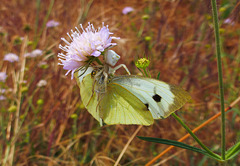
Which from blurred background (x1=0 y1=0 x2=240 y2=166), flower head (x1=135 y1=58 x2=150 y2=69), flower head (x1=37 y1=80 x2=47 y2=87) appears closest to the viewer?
flower head (x1=135 y1=58 x2=150 y2=69)

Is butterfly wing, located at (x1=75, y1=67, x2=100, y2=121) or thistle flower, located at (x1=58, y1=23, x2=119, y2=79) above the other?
thistle flower, located at (x1=58, y1=23, x2=119, y2=79)

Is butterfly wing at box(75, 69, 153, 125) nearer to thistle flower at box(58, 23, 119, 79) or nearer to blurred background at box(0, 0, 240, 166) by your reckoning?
thistle flower at box(58, 23, 119, 79)

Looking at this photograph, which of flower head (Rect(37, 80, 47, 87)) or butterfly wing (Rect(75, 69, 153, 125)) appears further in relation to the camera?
flower head (Rect(37, 80, 47, 87))

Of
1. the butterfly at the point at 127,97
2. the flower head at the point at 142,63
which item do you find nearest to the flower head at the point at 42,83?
the butterfly at the point at 127,97

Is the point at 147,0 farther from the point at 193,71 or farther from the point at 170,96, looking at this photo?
the point at 170,96

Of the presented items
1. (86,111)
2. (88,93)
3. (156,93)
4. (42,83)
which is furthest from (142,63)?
(42,83)

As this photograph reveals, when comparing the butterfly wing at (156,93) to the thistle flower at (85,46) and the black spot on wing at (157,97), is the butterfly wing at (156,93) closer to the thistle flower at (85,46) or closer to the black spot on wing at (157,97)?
the black spot on wing at (157,97)

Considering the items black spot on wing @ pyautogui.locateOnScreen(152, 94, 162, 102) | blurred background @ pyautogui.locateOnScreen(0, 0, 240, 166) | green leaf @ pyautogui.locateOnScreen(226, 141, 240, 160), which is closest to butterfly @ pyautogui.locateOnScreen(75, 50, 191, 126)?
black spot on wing @ pyautogui.locateOnScreen(152, 94, 162, 102)

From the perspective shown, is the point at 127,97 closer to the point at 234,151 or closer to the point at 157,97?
the point at 157,97
